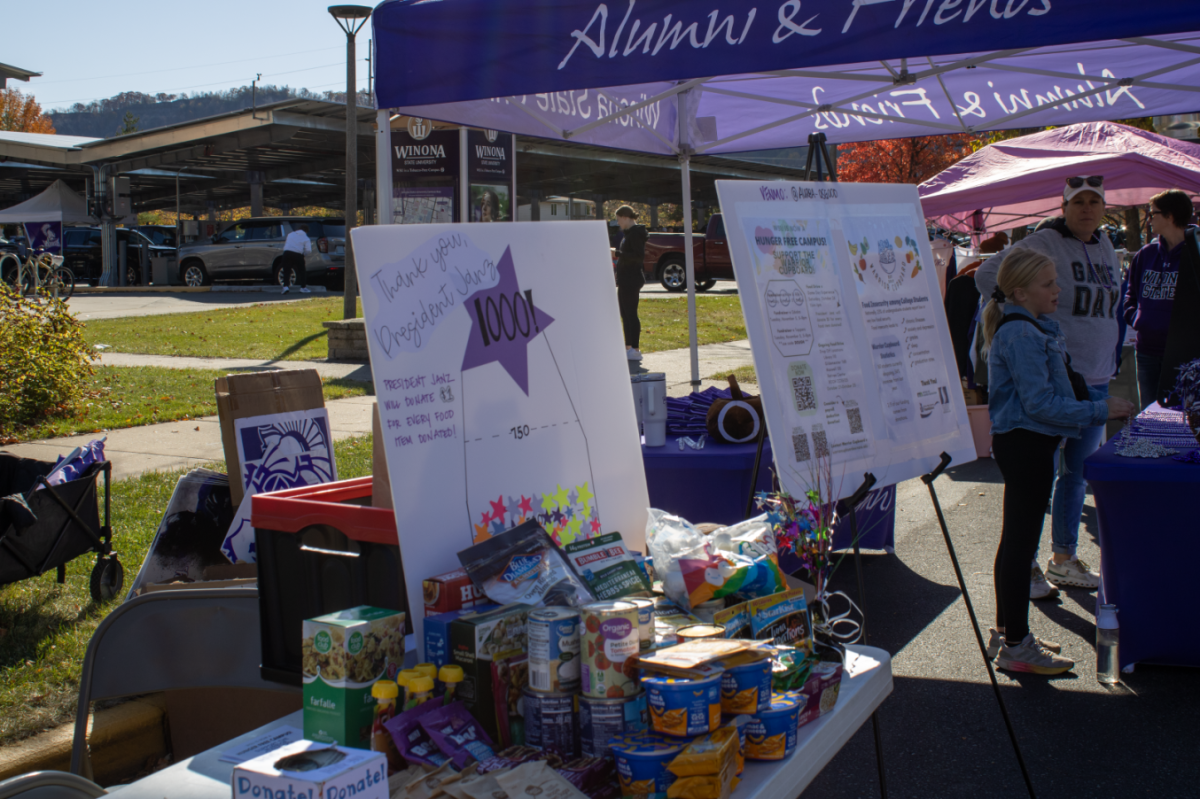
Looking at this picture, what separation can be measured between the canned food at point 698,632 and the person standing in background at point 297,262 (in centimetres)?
2244

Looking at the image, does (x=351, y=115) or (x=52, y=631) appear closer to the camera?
(x=52, y=631)

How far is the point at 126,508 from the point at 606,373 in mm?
3914

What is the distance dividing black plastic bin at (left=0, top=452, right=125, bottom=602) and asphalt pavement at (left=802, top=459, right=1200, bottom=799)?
3.09 metres

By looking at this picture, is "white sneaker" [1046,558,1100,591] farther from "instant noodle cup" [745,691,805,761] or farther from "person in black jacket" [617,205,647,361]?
"person in black jacket" [617,205,647,361]

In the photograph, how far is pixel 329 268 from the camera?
23281 millimetres

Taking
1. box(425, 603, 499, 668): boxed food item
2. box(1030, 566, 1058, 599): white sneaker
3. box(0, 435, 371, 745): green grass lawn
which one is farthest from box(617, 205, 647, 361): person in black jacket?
box(425, 603, 499, 668): boxed food item

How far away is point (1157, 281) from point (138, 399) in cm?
855

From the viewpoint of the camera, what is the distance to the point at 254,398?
12.2 ft

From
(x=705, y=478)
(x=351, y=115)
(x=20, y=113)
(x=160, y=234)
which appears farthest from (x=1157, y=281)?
(x=20, y=113)

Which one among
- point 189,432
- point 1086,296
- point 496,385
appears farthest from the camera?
point 189,432

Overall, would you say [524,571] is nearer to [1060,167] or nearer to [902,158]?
[1060,167]

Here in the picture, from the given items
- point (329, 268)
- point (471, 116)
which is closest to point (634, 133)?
point (471, 116)

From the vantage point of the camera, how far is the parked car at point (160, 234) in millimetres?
27859

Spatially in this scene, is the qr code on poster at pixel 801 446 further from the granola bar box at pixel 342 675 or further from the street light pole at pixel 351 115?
the street light pole at pixel 351 115
